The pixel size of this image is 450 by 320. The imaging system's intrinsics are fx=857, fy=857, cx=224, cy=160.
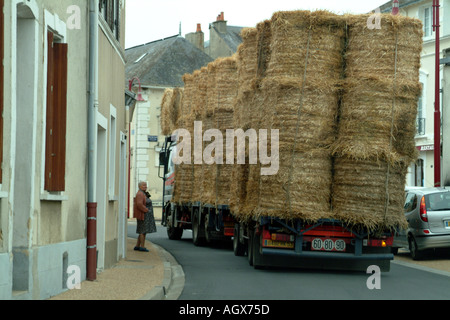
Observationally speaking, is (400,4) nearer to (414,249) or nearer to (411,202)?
(411,202)

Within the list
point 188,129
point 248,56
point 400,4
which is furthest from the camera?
point 400,4

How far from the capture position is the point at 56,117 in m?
10.5

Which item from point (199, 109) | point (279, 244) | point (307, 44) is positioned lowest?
point (279, 244)

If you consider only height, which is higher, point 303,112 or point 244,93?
point 244,93

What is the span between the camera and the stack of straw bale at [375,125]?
13.6 m

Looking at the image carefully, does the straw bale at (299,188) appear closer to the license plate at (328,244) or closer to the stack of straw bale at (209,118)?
the license plate at (328,244)

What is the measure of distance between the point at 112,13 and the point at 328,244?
626 centimetres

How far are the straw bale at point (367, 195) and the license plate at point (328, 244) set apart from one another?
0.38 m

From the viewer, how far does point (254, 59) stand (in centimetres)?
1534

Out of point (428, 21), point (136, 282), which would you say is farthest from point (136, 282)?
point (428, 21)

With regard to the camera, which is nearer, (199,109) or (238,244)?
(238,244)

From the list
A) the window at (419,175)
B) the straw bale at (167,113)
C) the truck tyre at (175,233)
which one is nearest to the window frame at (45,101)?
the straw bale at (167,113)
